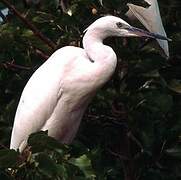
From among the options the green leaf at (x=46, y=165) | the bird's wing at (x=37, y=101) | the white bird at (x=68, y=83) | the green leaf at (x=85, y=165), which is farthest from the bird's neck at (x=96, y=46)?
the green leaf at (x=46, y=165)

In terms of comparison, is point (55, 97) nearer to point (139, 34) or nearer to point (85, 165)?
point (139, 34)

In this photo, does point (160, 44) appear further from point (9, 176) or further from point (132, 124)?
point (9, 176)

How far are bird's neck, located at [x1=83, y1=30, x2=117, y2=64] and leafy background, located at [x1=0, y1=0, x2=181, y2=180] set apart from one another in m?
0.08

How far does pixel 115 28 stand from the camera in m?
2.50

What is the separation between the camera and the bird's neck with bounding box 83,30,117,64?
2.53 m

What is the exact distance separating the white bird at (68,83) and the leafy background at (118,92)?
0.07 metres

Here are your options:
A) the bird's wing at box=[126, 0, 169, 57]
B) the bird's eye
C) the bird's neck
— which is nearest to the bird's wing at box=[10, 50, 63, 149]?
the bird's neck

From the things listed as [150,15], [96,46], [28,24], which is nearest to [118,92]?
[96,46]

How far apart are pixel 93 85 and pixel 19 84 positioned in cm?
31

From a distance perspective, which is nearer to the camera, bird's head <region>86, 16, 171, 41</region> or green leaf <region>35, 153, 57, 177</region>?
green leaf <region>35, 153, 57, 177</region>

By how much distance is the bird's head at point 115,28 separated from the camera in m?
2.48

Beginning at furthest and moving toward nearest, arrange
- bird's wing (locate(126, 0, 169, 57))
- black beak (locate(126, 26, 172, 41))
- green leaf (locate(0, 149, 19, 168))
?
bird's wing (locate(126, 0, 169, 57)) → black beak (locate(126, 26, 172, 41)) → green leaf (locate(0, 149, 19, 168))

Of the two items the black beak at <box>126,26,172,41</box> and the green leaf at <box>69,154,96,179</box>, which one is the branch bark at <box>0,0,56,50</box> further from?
the green leaf at <box>69,154,96,179</box>

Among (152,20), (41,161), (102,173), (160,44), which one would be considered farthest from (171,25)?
(41,161)
